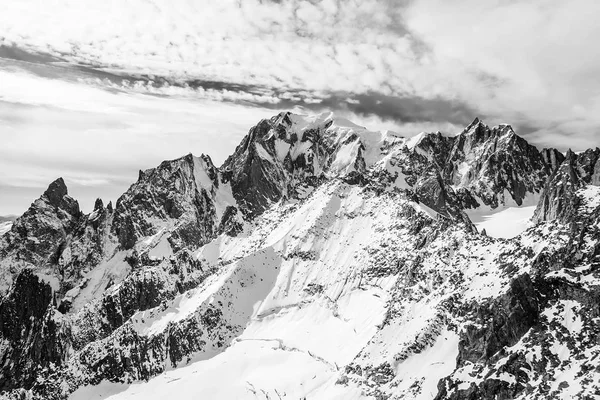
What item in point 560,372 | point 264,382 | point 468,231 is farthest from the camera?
point 264,382

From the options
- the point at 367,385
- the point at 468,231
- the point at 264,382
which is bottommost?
the point at 264,382

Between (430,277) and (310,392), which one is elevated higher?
(430,277)

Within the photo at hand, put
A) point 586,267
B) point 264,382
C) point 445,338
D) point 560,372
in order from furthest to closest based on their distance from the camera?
point 264,382 < point 445,338 < point 586,267 < point 560,372

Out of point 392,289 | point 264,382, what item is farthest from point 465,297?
point 264,382

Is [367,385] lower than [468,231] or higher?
lower

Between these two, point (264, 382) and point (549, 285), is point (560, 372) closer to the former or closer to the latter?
point (549, 285)

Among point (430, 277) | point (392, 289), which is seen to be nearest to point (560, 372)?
point (430, 277)

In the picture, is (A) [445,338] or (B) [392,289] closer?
(A) [445,338]

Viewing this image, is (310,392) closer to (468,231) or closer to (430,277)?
(430,277)

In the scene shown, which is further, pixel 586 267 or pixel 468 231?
pixel 468 231
